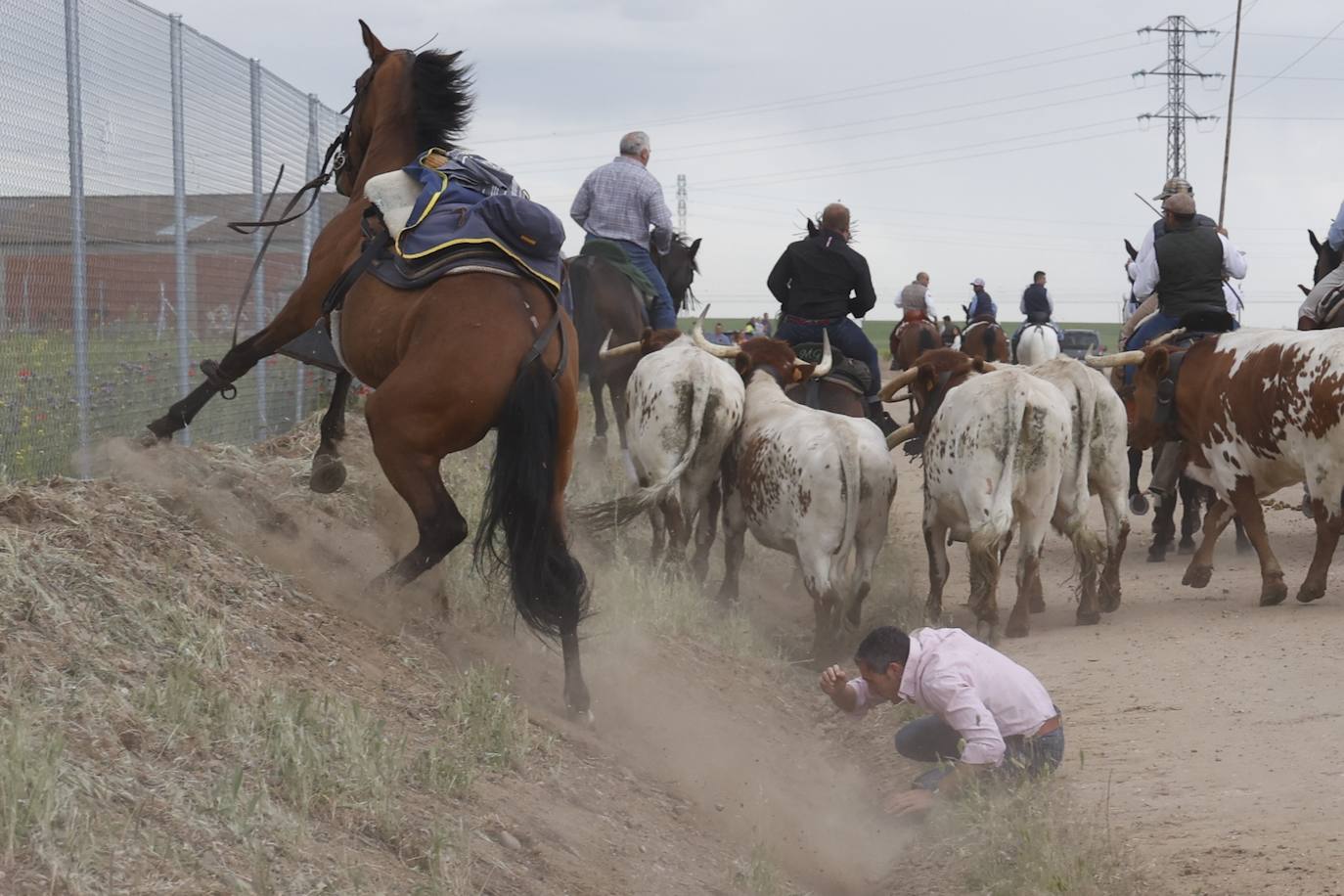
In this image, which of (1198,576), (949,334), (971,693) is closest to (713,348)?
(1198,576)

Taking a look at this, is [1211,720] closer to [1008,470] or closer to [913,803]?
[913,803]

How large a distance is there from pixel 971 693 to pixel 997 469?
3.55 meters

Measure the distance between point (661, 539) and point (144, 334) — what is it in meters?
3.88

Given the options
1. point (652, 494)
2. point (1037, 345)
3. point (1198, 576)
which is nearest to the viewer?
point (652, 494)

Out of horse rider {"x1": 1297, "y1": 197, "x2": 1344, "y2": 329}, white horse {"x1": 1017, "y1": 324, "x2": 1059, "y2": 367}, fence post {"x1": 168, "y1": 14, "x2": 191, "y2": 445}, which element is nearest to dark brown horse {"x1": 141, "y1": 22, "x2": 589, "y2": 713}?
fence post {"x1": 168, "y1": 14, "x2": 191, "y2": 445}

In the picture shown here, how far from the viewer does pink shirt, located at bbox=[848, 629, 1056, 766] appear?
6492 mm

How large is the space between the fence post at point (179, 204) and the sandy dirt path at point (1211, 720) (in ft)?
17.4

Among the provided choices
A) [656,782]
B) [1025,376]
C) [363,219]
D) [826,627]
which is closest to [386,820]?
[656,782]

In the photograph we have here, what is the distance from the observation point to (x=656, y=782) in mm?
6941

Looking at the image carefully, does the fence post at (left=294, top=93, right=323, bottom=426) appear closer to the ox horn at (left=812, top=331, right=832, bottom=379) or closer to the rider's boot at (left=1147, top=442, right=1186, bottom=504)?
the ox horn at (left=812, top=331, right=832, bottom=379)

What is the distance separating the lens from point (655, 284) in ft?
47.5

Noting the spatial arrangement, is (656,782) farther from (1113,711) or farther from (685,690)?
(1113,711)

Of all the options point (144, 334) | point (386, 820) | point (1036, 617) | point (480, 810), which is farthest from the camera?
point (1036, 617)

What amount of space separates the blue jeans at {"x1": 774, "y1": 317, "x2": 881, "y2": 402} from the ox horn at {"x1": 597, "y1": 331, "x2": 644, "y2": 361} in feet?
3.69
